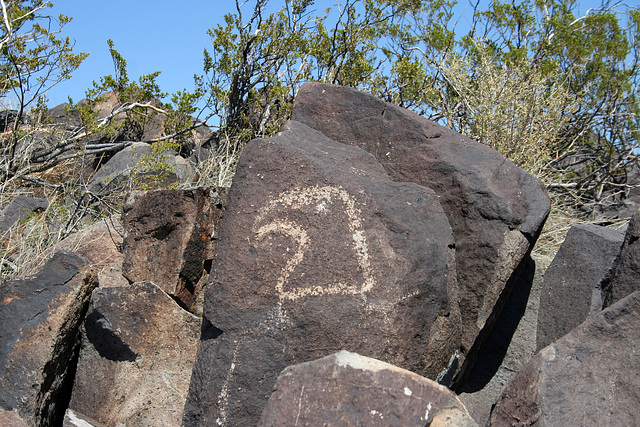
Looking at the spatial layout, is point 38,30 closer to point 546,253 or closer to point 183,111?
point 183,111

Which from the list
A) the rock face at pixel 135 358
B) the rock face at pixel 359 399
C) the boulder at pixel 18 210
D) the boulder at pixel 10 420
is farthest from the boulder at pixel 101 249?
the rock face at pixel 359 399

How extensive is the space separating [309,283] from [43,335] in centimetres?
131

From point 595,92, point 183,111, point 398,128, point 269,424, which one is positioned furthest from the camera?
point 595,92

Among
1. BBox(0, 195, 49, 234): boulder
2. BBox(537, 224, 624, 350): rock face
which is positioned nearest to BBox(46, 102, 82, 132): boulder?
BBox(0, 195, 49, 234): boulder

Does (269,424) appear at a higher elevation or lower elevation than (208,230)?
lower

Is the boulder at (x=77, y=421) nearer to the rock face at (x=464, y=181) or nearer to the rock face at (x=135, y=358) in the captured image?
the rock face at (x=135, y=358)

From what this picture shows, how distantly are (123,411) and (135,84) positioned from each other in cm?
461

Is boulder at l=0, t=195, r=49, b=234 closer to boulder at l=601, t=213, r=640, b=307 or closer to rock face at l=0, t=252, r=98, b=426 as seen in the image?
rock face at l=0, t=252, r=98, b=426

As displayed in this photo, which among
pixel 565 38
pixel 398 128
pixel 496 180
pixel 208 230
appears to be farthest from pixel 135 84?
pixel 565 38

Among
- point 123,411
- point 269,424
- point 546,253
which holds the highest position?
point 546,253

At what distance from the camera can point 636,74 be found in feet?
24.1

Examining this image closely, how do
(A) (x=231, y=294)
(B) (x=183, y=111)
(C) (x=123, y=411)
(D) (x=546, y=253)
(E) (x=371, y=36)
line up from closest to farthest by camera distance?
1. (A) (x=231, y=294)
2. (C) (x=123, y=411)
3. (D) (x=546, y=253)
4. (B) (x=183, y=111)
5. (E) (x=371, y=36)

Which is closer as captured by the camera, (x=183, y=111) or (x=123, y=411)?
(x=123, y=411)

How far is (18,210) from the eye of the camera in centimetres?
480
